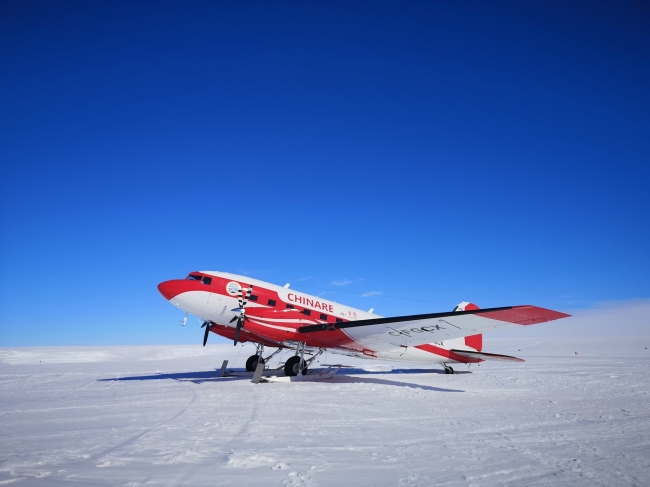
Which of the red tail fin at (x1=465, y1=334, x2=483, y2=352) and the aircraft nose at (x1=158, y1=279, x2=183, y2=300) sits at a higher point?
the aircraft nose at (x1=158, y1=279, x2=183, y2=300)

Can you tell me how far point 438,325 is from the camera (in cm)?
1423

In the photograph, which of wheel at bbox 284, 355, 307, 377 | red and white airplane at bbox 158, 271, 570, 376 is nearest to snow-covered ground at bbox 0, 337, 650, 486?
red and white airplane at bbox 158, 271, 570, 376

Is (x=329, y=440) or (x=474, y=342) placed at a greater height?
(x=474, y=342)

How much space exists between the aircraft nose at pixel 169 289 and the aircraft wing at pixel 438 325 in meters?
5.56

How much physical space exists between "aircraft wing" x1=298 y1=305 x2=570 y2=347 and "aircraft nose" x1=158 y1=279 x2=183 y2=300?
5562 millimetres

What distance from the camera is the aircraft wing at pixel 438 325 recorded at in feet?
38.4

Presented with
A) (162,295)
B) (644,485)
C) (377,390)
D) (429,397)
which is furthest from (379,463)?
(162,295)

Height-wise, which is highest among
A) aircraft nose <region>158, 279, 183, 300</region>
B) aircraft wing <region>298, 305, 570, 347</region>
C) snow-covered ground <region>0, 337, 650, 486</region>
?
aircraft nose <region>158, 279, 183, 300</region>

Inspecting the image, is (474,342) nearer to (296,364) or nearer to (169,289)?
(296,364)

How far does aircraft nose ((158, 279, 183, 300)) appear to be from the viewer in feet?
53.3

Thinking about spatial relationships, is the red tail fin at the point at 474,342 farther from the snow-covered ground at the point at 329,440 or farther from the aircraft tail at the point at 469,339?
the snow-covered ground at the point at 329,440

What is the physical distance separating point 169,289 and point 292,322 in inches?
217

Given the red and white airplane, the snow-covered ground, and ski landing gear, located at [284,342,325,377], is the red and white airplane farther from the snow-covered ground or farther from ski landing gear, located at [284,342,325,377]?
the snow-covered ground

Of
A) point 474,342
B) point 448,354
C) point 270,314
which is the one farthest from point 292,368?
point 474,342
